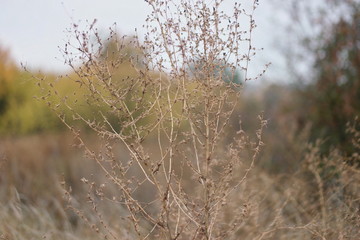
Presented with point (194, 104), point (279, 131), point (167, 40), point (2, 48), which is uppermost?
point (2, 48)

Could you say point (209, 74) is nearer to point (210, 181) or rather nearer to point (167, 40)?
point (167, 40)

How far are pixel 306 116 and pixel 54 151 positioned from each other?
5.49 m

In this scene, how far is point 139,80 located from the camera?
367 centimetres

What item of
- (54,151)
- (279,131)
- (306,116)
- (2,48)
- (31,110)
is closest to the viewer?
(306,116)

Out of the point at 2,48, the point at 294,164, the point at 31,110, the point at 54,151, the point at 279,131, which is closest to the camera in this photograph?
the point at 294,164

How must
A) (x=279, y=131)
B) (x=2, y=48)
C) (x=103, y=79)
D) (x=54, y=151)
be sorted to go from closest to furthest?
(x=103, y=79), (x=279, y=131), (x=54, y=151), (x=2, y=48)

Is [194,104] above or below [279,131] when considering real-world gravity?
below

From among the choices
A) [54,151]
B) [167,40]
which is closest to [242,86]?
[167,40]

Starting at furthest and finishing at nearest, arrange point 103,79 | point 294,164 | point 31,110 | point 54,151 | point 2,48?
point 2,48 < point 31,110 < point 54,151 < point 294,164 < point 103,79

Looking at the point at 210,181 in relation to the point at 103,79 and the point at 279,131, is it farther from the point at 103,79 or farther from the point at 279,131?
the point at 279,131

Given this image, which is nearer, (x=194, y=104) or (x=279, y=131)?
(x=194, y=104)

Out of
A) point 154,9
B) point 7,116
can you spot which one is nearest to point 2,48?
point 7,116

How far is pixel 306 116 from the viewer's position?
9359mm

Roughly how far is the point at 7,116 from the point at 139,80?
17378 millimetres
